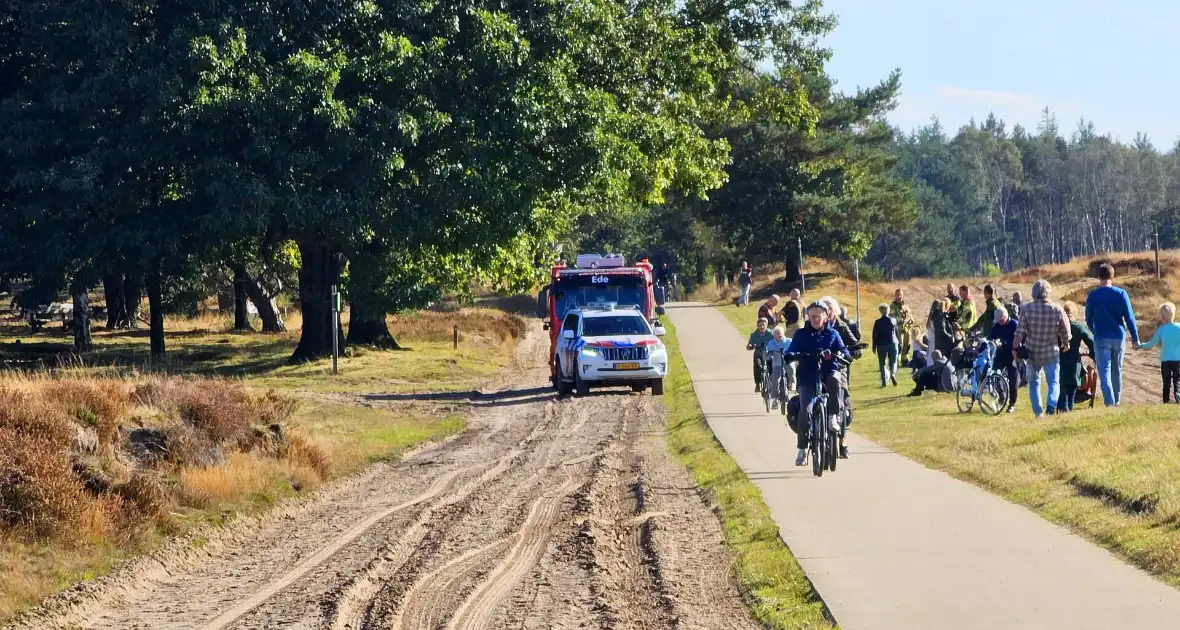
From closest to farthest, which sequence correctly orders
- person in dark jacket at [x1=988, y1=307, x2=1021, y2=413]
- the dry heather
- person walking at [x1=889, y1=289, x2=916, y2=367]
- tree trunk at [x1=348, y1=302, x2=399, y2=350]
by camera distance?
1. the dry heather
2. person in dark jacket at [x1=988, y1=307, x2=1021, y2=413]
3. person walking at [x1=889, y1=289, x2=916, y2=367]
4. tree trunk at [x1=348, y1=302, x2=399, y2=350]

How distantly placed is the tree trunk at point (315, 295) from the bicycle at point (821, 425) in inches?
987

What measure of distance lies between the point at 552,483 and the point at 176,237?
1925cm

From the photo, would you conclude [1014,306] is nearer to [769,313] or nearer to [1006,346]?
[1006,346]

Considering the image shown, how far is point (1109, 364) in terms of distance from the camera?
19.9m

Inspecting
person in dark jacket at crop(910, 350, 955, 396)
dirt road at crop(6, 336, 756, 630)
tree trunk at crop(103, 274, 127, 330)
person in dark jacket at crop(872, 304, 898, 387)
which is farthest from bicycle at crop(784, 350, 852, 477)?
tree trunk at crop(103, 274, 127, 330)

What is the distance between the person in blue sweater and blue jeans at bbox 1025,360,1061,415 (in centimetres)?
67

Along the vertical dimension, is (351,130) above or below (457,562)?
above

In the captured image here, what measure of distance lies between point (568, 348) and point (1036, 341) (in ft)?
40.4

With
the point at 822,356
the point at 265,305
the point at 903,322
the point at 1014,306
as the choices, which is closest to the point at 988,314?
the point at 1014,306

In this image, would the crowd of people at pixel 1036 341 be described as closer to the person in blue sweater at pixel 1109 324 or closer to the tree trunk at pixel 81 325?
the person in blue sweater at pixel 1109 324

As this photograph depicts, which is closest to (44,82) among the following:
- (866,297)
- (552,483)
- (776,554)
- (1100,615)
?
(552,483)

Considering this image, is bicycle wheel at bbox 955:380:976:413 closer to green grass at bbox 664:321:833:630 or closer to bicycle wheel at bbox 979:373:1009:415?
bicycle wheel at bbox 979:373:1009:415

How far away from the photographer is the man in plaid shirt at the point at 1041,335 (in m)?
18.8

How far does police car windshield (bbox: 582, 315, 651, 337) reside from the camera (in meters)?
29.2
